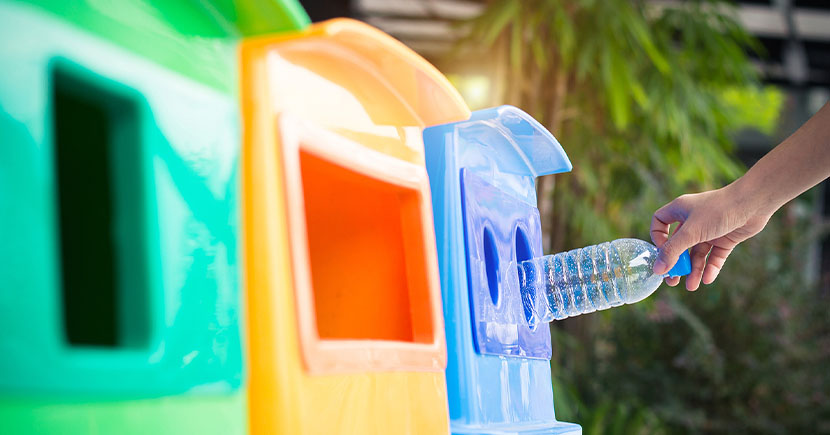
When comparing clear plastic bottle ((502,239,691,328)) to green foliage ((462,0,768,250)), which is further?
Result: green foliage ((462,0,768,250))

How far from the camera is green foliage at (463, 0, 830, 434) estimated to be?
278cm

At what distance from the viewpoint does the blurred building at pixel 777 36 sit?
609cm

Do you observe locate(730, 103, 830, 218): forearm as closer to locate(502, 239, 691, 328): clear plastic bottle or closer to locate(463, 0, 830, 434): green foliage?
locate(502, 239, 691, 328): clear plastic bottle

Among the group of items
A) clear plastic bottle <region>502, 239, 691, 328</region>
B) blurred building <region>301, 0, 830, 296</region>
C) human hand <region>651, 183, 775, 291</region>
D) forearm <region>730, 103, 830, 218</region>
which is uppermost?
blurred building <region>301, 0, 830, 296</region>

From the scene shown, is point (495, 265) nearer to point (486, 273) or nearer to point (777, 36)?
point (486, 273)

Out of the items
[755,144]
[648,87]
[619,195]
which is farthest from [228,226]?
[755,144]

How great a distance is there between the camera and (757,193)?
1.22 meters

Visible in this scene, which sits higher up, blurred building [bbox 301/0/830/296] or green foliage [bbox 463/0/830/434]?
blurred building [bbox 301/0/830/296]

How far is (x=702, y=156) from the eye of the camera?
296cm

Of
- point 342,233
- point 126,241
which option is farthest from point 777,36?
point 126,241

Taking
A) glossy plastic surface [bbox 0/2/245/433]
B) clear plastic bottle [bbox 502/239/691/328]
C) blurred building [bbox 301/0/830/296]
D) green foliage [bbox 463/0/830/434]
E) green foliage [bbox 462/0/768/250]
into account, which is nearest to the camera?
glossy plastic surface [bbox 0/2/245/433]

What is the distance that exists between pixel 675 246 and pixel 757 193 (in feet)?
0.49

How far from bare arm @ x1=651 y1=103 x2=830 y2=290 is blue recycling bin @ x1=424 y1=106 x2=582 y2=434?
0.27 metres

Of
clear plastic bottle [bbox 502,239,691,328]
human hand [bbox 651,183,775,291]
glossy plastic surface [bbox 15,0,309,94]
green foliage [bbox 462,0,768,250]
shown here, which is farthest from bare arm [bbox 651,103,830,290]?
green foliage [bbox 462,0,768,250]
